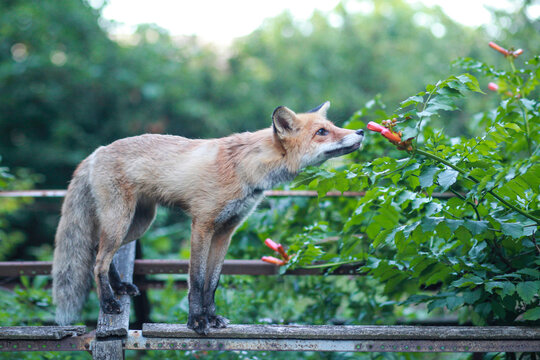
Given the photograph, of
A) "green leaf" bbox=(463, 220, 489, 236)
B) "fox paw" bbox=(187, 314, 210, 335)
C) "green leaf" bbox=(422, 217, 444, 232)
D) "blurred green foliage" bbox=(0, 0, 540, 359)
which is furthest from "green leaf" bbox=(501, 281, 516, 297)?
"fox paw" bbox=(187, 314, 210, 335)

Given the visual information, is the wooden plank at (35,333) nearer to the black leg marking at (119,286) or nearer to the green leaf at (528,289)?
the black leg marking at (119,286)

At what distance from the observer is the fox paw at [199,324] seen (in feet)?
11.2

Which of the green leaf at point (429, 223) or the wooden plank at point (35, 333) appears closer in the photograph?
the green leaf at point (429, 223)

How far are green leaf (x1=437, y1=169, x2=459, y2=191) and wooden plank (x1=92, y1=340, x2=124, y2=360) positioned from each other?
233 cm

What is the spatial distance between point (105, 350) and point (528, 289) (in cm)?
269

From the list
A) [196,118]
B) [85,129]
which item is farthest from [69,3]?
[196,118]

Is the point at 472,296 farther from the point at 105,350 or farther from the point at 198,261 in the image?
the point at 105,350

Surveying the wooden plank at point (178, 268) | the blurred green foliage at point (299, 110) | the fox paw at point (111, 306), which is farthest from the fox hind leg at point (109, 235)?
the blurred green foliage at point (299, 110)

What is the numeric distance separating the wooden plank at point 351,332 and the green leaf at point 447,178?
1124 mm

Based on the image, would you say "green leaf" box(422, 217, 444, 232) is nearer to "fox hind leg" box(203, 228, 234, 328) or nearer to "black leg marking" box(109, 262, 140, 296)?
"fox hind leg" box(203, 228, 234, 328)

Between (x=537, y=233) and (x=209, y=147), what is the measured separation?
7.85 feet

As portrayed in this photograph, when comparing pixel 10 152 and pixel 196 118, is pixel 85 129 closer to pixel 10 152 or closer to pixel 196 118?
pixel 10 152

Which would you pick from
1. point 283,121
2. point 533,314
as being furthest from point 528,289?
point 283,121

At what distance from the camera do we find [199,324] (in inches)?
135
